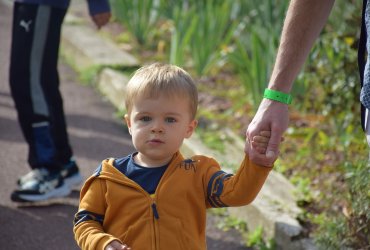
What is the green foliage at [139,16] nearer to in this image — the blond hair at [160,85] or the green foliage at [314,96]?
the green foliage at [314,96]

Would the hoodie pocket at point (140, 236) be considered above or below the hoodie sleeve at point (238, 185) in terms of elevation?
below

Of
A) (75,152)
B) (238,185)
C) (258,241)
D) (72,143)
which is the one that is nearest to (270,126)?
(238,185)

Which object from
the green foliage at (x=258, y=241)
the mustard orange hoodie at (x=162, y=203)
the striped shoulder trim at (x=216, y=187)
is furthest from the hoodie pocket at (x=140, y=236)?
the green foliage at (x=258, y=241)

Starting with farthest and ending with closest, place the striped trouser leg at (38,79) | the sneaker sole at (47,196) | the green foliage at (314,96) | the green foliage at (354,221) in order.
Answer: the sneaker sole at (47,196) < the striped trouser leg at (38,79) < the green foliage at (314,96) < the green foliage at (354,221)

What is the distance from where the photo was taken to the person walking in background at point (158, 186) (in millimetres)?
2604

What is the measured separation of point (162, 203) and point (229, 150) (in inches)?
93.3

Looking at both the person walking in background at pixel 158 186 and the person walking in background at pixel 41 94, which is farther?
the person walking in background at pixel 41 94

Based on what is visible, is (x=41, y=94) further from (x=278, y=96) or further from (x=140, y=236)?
(x=278, y=96)

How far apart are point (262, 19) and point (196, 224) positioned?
3080 millimetres

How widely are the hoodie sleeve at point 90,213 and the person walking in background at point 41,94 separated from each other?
1.59 metres

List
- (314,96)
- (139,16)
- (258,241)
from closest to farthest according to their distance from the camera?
(258,241)
(314,96)
(139,16)

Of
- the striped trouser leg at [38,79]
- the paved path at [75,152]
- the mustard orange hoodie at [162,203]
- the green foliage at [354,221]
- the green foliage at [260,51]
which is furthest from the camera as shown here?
the green foliage at [260,51]

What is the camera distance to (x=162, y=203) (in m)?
2.62

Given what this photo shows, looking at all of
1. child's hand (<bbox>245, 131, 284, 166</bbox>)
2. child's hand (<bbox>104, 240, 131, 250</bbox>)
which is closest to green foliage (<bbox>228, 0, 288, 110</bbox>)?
child's hand (<bbox>245, 131, 284, 166</bbox>)
